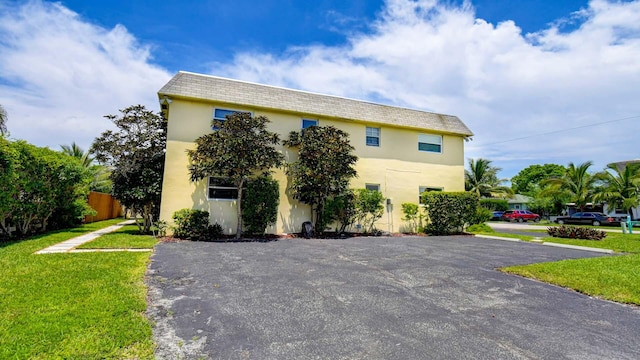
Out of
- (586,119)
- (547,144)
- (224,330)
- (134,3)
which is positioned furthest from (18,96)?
(547,144)

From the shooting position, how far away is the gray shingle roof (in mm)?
12609

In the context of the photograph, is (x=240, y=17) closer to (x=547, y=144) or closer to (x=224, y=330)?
(x=224, y=330)

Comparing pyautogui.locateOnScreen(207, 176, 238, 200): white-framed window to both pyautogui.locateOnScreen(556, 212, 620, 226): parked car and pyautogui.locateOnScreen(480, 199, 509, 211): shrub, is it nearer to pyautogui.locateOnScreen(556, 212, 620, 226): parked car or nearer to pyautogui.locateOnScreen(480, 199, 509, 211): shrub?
pyautogui.locateOnScreen(556, 212, 620, 226): parked car

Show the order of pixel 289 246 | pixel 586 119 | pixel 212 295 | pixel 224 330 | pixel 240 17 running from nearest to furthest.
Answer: pixel 224 330, pixel 212 295, pixel 289 246, pixel 240 17, pixel 586 119

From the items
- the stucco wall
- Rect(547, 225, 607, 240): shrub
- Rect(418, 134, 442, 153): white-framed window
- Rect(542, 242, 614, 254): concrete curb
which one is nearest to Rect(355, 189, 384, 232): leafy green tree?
the stucco wall

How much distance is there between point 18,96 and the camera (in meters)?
13.5

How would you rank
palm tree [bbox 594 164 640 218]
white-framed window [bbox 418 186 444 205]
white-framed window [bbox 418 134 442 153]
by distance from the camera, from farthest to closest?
palm tree [bbox 594 164 640 218], white-framed window [bbox 418 134 442 153], white-framed window [bbox 418 186 444 205]

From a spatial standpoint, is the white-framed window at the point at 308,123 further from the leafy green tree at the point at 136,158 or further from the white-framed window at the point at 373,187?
the leafy green tree at the point at 136,158

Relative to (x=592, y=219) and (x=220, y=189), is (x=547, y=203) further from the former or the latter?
(x=220, y=189)

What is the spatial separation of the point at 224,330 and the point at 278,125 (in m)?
11.0

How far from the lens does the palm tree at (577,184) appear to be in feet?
92.2

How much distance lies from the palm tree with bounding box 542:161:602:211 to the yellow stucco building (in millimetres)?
19834

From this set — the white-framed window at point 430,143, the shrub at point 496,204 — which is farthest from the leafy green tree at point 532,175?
the white-framed window at point 430,143

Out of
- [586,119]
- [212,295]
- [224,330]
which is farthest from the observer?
[586,119]
